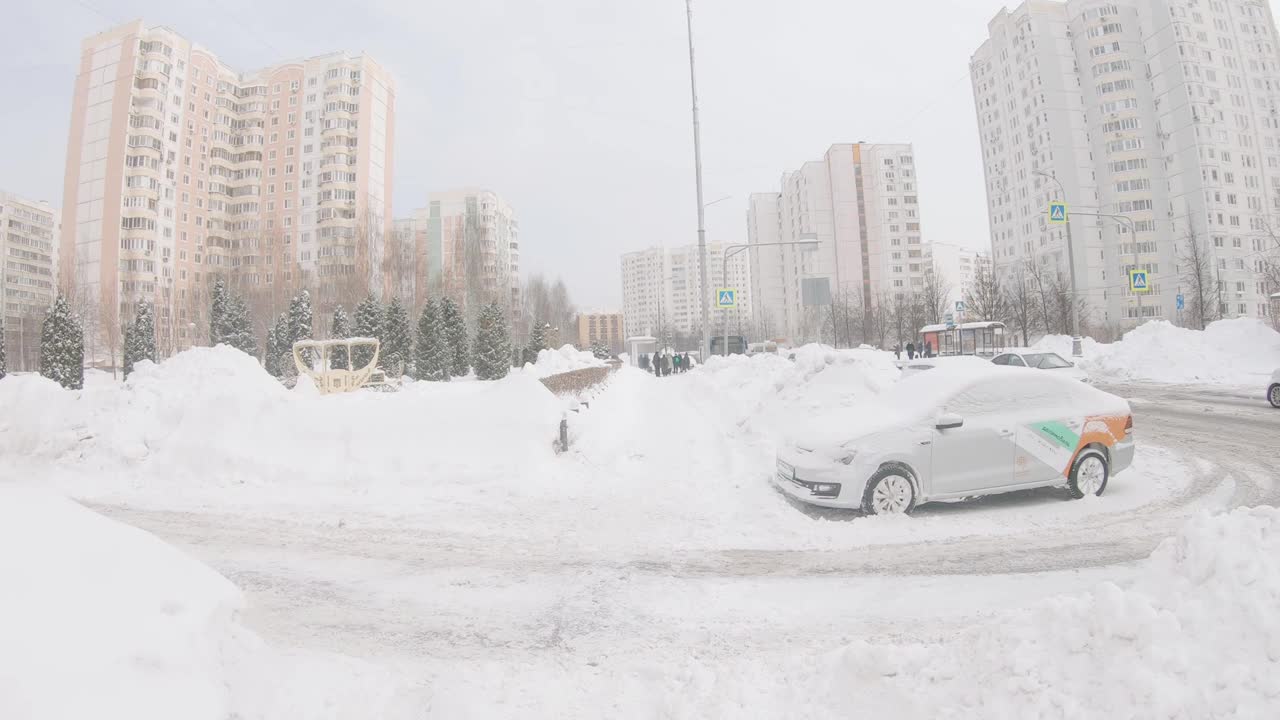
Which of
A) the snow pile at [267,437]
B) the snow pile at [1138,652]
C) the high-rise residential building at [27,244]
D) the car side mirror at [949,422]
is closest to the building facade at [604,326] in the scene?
the high-rise residential building at [27,244]

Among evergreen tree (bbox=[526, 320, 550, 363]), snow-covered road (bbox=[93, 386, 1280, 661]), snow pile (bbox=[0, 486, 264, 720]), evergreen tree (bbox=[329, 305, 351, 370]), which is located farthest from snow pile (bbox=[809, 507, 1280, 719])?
evergreen tree (bbox=[526, 320, 550, 363])

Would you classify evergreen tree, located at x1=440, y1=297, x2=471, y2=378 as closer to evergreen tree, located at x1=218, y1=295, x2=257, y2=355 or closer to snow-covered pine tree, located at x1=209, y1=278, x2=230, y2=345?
evergreen tree, located at x1=218, y1=295, x2=257, y2=355

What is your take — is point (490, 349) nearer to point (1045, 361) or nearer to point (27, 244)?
point (1045, 361)

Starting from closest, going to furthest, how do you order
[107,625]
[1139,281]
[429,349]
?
[107,625] < [1139,281] < [429,349]

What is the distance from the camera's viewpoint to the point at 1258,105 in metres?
59.9

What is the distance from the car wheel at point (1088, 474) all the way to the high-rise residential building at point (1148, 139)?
6095 centimetres

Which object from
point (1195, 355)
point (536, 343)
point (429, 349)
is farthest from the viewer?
point (536, 343)

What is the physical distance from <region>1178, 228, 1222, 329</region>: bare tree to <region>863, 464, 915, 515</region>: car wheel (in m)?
41.7

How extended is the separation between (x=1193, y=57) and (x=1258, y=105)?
9.79 metres

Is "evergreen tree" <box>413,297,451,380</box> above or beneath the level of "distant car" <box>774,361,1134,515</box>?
above

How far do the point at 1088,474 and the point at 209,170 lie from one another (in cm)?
7980

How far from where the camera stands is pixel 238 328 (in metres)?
34.2

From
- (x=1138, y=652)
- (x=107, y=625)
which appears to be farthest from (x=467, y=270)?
(x=1138, y=652)

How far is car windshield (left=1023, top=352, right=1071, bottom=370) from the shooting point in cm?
1914
